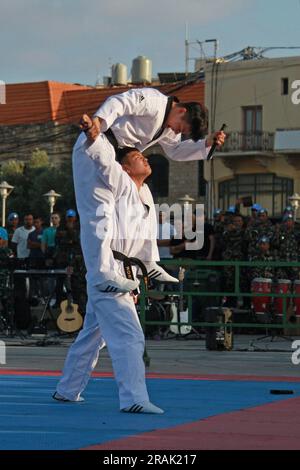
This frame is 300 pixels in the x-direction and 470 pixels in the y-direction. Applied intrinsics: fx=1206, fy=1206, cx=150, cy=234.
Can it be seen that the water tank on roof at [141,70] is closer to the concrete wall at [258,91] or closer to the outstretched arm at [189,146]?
the concrete wall at [258,91]

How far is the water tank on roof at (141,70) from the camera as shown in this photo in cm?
7069

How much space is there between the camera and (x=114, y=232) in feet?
25.1

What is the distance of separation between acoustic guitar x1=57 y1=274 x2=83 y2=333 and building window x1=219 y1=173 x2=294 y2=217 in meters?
41.2

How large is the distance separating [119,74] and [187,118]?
6546 cm

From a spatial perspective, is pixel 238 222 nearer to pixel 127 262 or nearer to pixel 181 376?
pixel 181 376

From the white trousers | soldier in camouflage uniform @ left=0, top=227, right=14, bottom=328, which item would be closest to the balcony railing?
soldier in camouflage uniform @ left=0, top=227, right=14, bottom=328

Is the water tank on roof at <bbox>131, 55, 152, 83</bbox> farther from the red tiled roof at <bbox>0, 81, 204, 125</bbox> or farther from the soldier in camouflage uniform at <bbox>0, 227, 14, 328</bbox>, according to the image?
the soldier in camouflage uniform at <bbox>0, 227, 14, 328</bbox>

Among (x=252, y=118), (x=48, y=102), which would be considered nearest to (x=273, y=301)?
(x=252, y=118)

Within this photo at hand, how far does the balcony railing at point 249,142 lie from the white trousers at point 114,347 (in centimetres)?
5118

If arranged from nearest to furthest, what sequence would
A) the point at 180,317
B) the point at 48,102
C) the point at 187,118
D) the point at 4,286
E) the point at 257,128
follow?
the point at 187,118, the point at 180,317, the point at 4,286, the point at 257,128, the point at 48,102

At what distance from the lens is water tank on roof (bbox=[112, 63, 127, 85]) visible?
2859 inches

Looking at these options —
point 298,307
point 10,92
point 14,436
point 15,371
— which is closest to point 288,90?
point 10,92

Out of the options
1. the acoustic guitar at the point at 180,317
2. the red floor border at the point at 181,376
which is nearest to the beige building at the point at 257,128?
the acoustic guitar at the point at 180,317

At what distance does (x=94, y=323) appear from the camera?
7.85m
